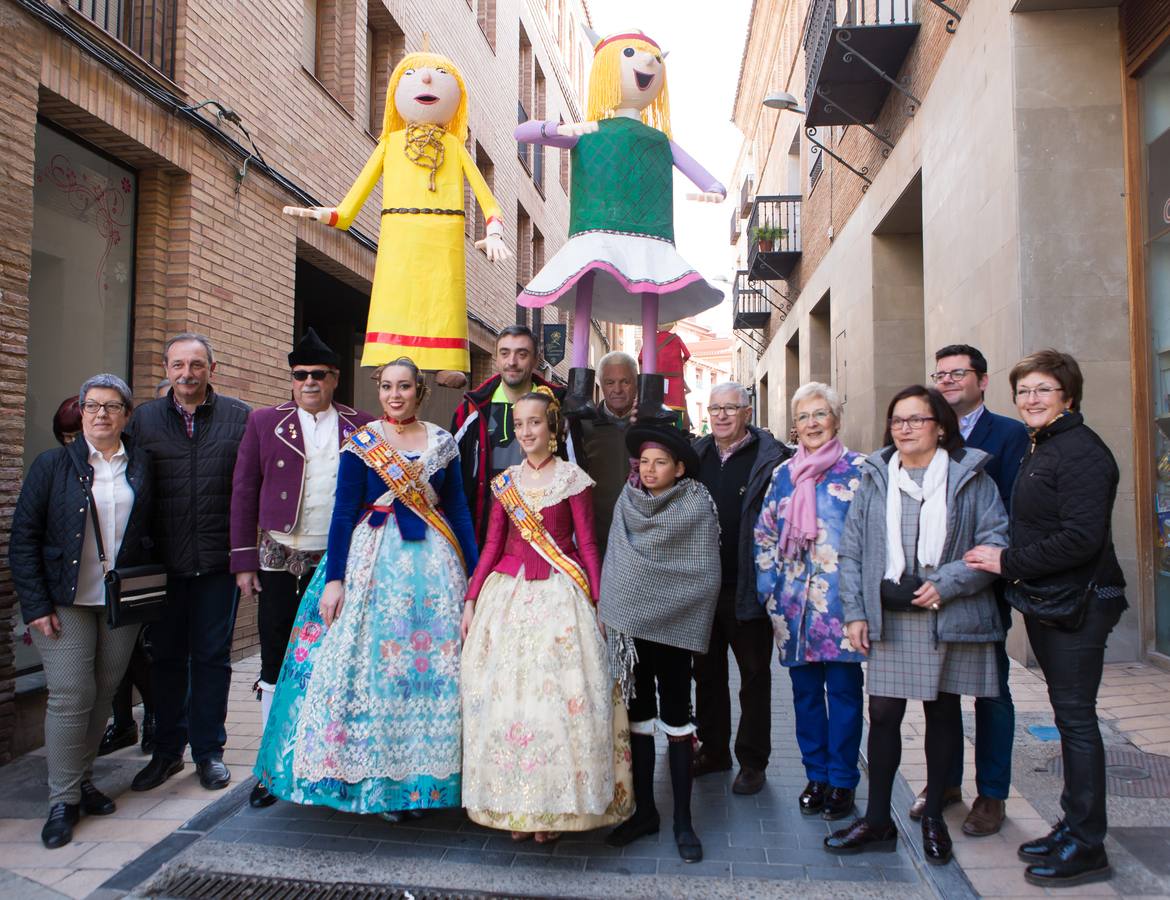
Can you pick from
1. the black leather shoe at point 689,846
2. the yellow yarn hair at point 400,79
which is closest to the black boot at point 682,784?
the black leather shoe at point 689,846

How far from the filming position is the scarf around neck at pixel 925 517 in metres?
3.34

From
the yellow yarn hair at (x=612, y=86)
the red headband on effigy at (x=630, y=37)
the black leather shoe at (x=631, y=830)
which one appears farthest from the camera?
the red headband on effigy at (x=630, y=37)

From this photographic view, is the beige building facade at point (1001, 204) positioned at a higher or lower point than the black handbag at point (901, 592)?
higher

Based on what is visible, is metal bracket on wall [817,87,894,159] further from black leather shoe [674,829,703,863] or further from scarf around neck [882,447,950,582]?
black leather shoe [674,829,703,863]

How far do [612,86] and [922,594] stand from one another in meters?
3.14

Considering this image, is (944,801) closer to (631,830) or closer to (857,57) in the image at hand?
(631,830)

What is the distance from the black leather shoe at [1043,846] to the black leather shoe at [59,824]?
3.83m

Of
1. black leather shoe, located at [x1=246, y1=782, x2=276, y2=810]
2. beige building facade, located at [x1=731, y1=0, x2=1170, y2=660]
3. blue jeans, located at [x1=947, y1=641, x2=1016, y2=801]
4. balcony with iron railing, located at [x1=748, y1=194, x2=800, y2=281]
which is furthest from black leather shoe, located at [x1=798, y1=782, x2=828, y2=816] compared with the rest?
balcony with iron railing, located at [x1=748, y1=194, x2=800, y2=281]

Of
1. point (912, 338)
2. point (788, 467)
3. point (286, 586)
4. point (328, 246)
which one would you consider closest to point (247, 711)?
point (286, 586)

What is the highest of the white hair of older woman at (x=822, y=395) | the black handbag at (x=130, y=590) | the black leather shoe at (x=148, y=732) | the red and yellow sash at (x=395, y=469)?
the white hair of older woman at (x=822, y=395)

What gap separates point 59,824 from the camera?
3654 mm

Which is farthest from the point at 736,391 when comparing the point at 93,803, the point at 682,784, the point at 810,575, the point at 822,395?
the point at 93,803

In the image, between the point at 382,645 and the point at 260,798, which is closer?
the point at 382,645

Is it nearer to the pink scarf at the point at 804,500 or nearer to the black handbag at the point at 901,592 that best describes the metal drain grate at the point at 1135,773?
the black handbag at the point at 901,592
